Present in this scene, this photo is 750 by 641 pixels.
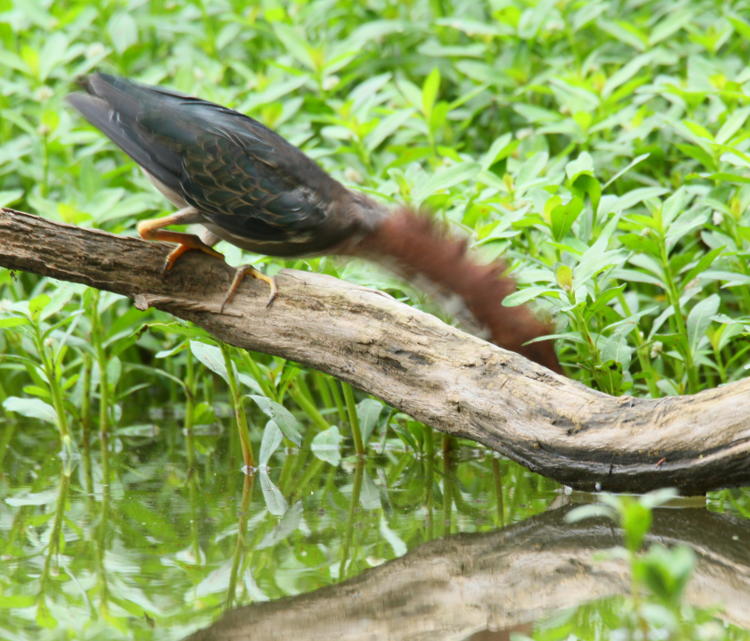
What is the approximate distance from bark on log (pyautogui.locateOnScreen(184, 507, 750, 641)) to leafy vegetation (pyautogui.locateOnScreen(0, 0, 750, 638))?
7.5 inches

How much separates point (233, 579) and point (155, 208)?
8.66ft

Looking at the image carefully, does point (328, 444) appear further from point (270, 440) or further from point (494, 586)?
point (494, 586)

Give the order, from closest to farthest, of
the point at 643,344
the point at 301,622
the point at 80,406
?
the point at 301,622, the point at 643,344, the point at 80,406

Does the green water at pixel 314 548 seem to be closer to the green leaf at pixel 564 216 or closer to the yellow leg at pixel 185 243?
the yellow leg at pixel 185 243

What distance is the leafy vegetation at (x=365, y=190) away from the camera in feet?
12.0

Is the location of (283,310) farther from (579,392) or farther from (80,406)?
(80,406)

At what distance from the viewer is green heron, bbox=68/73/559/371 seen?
3.63 m

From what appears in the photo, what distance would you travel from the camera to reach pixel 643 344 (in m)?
3.88

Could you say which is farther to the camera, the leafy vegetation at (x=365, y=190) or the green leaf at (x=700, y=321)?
the green leaf at (x=700, y=321)

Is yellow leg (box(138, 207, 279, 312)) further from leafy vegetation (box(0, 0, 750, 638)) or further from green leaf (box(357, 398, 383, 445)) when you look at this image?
green leaf (box(357, 398, 383, 445))

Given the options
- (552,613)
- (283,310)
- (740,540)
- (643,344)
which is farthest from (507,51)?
(552,613)

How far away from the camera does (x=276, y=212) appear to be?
11.9 feet

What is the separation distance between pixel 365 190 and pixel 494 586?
186cm

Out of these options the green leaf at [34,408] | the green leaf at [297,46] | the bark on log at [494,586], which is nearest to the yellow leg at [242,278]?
the bark on log at [494,586]
